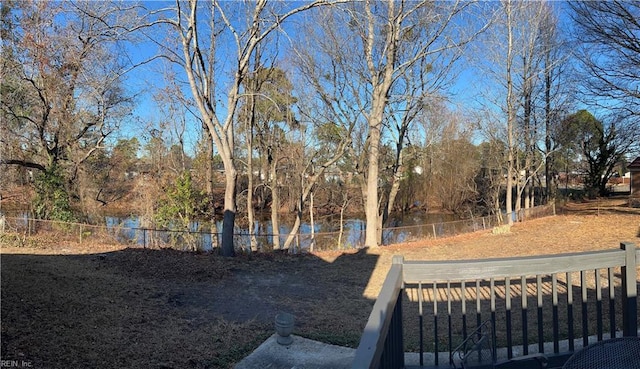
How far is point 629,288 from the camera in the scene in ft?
10.2

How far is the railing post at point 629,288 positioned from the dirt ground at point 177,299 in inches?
109

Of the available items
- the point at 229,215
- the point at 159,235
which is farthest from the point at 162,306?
the point at 159,235

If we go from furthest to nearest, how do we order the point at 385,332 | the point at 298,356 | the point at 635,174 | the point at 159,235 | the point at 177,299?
the point at 635,174
the point at 159,235
the point at 177,299
the point at 298,356
the point at 385,332

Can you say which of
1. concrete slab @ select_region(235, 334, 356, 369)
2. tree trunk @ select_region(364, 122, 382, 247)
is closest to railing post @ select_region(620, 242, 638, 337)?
concrete slab @ select_region(235, 334, 356, 369)

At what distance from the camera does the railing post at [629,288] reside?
306 centimetres

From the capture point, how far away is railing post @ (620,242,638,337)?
3.06m

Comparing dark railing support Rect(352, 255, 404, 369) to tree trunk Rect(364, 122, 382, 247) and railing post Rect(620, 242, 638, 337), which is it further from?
tree trunk Rect(364, 122, 382, 247)

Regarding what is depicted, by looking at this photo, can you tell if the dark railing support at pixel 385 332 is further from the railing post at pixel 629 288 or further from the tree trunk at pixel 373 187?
the tree trunk at pixel 373 187

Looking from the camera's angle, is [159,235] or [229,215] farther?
[159,235]

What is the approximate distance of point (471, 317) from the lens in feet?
18.7

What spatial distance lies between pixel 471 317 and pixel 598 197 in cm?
3203

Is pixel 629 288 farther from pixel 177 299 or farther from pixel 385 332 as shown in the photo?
pixel 177 299

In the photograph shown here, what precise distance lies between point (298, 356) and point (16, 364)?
2.58m

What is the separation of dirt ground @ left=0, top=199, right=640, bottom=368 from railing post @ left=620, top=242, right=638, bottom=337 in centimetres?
277
